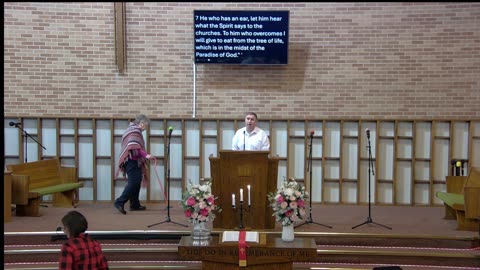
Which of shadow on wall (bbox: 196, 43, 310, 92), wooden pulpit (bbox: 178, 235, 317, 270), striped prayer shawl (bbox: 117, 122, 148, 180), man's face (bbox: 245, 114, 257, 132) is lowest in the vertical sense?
wooden pulpit (bbox: 178, 235, 317, 270)

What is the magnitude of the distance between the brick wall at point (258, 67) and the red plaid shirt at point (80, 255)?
576 cm

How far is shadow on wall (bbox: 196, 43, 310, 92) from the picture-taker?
9.04m

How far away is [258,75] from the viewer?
29.8ft

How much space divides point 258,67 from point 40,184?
4016 millimetres

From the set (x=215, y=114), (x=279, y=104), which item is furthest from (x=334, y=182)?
(x=215, y=114)

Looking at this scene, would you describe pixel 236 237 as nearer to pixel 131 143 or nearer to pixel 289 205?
pixel 289 205

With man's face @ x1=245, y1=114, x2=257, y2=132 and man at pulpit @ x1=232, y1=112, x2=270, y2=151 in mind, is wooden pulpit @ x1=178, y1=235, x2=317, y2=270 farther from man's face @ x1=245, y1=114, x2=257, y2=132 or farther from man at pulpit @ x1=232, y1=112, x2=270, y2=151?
man's face @ x1=245, y1=114, x2=257, y2=132

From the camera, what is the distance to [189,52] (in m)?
9.06

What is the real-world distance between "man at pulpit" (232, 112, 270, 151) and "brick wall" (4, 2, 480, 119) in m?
1.89

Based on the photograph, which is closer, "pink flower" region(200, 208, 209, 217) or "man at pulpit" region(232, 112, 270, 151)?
"pink flower" region(200, 208, 209, 217)

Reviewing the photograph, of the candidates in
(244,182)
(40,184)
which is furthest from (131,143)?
(244,182)

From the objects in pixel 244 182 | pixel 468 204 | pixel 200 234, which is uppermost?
pixel 244 182

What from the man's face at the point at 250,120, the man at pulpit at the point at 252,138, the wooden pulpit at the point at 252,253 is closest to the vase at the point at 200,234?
the wooden pulpit at the point at 252,253

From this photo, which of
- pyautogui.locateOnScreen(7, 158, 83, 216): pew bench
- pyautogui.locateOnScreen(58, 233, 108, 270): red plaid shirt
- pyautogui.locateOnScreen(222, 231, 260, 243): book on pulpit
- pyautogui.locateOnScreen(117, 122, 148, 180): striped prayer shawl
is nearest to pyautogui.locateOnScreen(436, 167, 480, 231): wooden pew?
pyautogui.locateOnScreen(222, 231, 260, 243): book on pulpit
